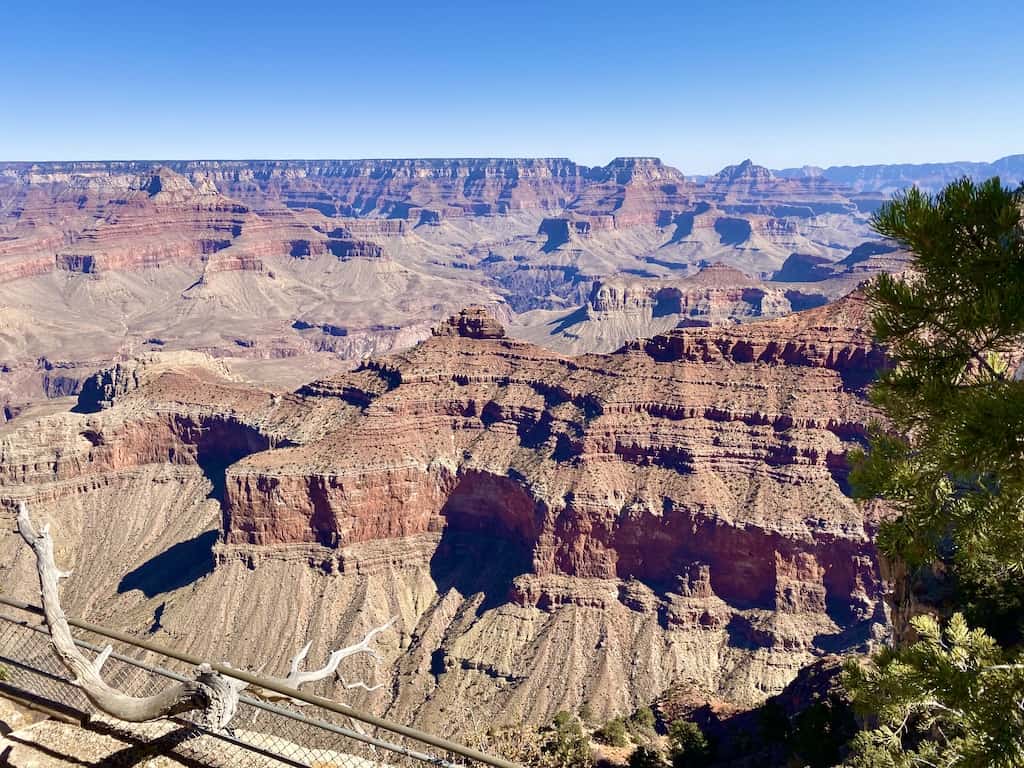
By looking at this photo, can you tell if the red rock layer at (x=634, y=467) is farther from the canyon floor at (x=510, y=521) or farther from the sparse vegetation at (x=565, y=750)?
the sparse vegetation at (x=565, y=750)

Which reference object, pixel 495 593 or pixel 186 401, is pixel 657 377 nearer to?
pixel 495 593

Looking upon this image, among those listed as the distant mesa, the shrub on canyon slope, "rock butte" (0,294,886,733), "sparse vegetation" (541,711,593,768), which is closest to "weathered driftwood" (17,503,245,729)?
the shrub on canyon slope

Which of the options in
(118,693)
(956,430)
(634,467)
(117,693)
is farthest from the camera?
(634,467)

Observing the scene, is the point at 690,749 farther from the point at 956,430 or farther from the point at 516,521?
the point at 516,521

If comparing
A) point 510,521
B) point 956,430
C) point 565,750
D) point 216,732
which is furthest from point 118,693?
point 510,521

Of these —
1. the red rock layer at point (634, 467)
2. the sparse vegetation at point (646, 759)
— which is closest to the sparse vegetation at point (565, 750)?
the sparse vegetation at point (646, 759)

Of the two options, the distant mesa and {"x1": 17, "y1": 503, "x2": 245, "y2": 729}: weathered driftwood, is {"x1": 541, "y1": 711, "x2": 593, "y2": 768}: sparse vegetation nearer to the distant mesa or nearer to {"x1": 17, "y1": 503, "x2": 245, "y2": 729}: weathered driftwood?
{"x1": 17, "y1": 503, "x2": 245, "y2": 729}: weathered driftwood
